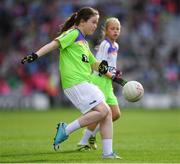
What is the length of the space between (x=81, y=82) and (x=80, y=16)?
45.5 inches

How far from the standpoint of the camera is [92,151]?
12672 millimetres

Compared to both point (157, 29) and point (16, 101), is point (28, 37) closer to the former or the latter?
point (16, 101)

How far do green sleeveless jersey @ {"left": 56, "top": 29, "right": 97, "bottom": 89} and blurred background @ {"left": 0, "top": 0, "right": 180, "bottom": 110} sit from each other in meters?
19.5

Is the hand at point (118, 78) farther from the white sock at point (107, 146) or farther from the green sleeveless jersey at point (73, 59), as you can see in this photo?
the white sock at point (107, 146)

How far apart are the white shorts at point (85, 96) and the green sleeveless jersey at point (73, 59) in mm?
104

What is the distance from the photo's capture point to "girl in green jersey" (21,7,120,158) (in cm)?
1105

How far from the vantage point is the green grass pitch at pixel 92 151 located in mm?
11086

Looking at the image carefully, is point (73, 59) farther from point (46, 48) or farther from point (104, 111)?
point (104, 111)

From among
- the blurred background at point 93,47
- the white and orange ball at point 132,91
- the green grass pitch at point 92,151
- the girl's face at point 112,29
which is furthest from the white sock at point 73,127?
the blurred background at point 93,47

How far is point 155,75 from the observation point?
3238 cm

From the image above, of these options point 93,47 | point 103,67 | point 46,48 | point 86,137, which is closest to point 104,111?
point 103,67

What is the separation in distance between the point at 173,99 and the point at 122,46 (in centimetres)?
358

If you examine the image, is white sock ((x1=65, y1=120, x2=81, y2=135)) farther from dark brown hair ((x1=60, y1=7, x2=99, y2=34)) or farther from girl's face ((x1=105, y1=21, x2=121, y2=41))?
girl's face ((x1=105, y1=21, x2=121, y2=41))

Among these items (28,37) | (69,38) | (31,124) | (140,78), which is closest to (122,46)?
(140,78)
